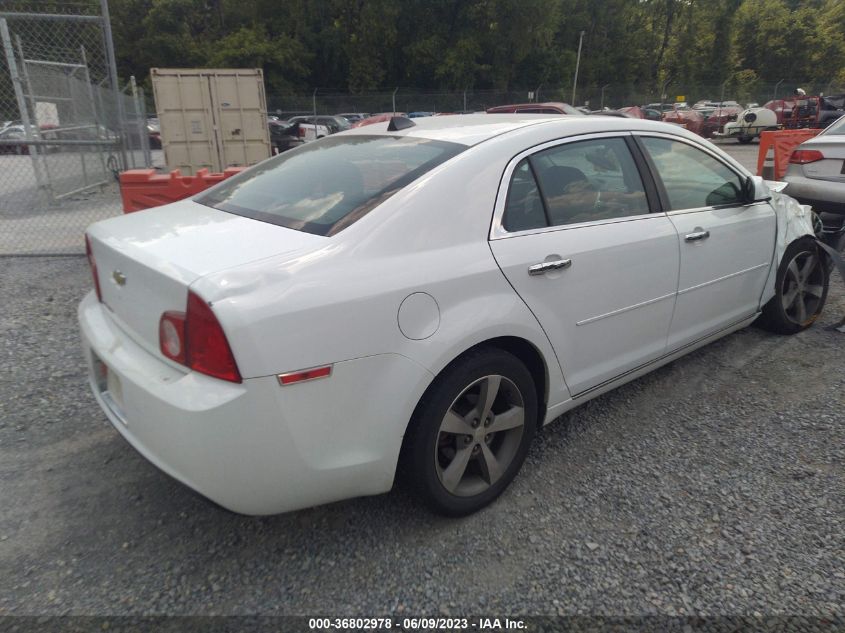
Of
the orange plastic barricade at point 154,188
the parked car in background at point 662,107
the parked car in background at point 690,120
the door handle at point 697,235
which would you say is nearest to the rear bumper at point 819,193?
the door handle at point 697,235

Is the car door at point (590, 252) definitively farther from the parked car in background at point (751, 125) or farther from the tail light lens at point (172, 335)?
the parked car in background at point (751, 125)

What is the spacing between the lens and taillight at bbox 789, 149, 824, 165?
20.1 feet

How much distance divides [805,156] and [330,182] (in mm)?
5708

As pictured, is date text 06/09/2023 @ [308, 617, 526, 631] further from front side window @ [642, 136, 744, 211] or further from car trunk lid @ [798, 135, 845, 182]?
car trunk lid @ [798, 135, 845, 182]

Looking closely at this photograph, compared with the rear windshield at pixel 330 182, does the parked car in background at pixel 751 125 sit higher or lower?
lower

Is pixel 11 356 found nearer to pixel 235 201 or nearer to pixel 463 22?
pixel 235 201

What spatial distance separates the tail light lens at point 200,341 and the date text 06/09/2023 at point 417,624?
0.91 metres

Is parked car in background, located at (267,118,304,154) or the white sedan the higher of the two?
the white sedan

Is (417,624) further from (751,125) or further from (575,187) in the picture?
(751,125)

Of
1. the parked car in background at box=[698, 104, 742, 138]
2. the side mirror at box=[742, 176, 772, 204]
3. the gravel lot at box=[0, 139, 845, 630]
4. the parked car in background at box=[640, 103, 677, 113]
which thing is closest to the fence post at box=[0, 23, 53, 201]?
the gravel lot at box=[0, 139, 845, 630]

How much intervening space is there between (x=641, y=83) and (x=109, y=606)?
67149 millimetres

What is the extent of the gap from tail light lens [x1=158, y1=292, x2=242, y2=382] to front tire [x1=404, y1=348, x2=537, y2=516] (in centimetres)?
74

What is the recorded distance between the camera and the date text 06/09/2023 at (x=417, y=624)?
2.05 meters

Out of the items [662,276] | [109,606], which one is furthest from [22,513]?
[662,276]
